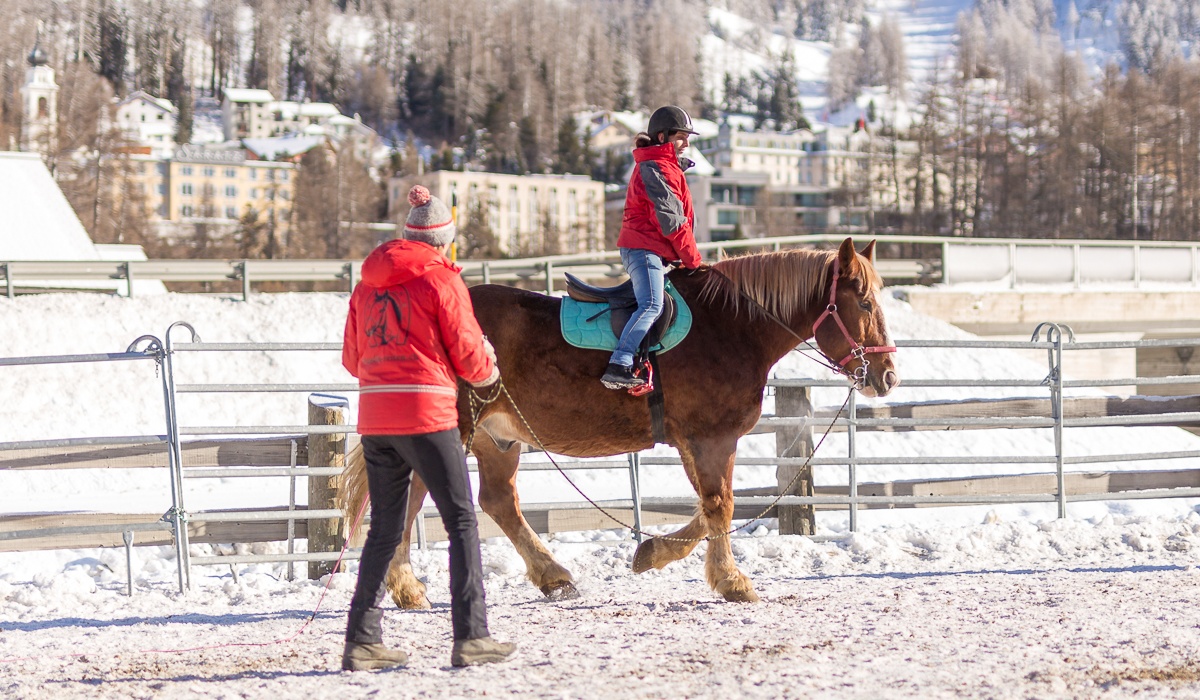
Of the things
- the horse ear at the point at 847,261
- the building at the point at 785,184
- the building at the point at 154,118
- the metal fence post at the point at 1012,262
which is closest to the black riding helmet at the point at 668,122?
the horse ear at the point at 847,261

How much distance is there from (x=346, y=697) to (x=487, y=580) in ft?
9.37

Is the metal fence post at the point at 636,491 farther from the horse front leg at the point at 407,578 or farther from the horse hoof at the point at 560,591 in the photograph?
the horse front leg at the point at 407,578

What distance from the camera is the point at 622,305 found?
662cm

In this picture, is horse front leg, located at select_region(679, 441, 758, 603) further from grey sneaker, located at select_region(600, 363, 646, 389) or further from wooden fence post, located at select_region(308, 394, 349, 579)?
wooden fence post, located at select_region(308, 394, 349, 579)

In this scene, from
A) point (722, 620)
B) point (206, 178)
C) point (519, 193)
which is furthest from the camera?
point (206, 178)

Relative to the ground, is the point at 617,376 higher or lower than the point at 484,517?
higher

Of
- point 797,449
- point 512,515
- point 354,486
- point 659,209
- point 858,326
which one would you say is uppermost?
point 659,209

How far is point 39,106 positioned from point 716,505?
105 metres

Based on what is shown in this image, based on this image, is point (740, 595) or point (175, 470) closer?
point (740, 595)

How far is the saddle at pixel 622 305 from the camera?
21.4 ft

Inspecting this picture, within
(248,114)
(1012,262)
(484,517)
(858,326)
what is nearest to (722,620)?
(858,326)

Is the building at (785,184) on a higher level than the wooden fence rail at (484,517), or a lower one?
higher

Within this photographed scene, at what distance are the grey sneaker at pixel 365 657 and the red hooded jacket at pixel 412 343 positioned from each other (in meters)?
0.92

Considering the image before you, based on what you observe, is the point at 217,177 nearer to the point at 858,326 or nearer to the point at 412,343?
the point at 858,326
